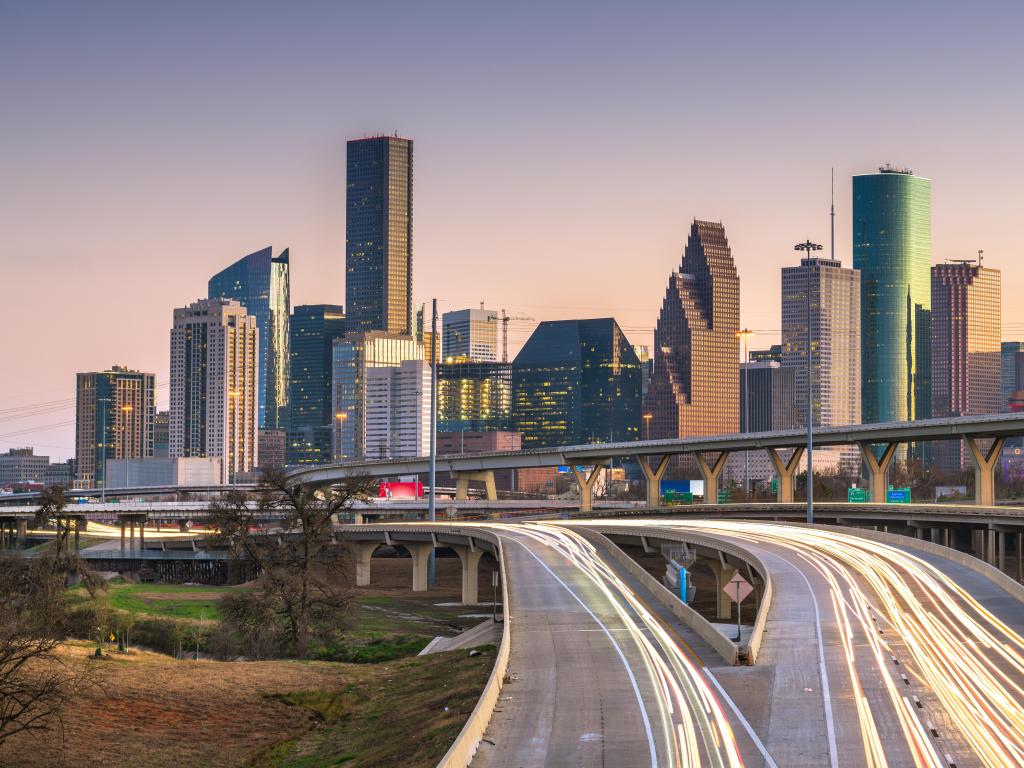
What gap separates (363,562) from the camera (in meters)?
122

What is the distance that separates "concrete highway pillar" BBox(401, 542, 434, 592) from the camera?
113m

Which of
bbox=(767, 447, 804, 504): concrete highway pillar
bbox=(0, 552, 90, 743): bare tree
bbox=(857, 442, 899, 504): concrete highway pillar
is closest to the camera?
bbox=(0, 552, 90, 743): bare tree

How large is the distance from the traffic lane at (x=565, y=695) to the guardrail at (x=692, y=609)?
8.01 feet

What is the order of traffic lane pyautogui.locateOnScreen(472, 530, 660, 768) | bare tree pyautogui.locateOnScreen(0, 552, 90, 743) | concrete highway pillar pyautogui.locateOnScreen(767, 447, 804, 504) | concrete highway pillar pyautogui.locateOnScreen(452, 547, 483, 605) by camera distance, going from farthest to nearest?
concrete highway pillar pyautogui.locateOnScreen(767, 447, 804, 504) < concrete highway pillar pyautogui.locateOnScreen(452, 547, 483, 605) < bare tree pyautogui.locateOnScreen(0, 552, 90, 743) < traffic lane pyautogui.locateOnScreen(472, 530, 660, 768)

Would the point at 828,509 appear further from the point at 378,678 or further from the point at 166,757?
the point at 166,757

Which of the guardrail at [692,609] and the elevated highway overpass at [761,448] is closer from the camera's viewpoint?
the guardrail at [692,609]

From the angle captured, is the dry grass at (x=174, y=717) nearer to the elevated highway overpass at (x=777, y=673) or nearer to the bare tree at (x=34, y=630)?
the bare tree at (x=34, y=630)

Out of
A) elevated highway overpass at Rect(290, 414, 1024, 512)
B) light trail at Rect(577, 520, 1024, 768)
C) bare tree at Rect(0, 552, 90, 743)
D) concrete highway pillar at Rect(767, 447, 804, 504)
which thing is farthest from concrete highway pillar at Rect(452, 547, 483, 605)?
concrete highway pillar at Rect(767, 447, 804, 504)

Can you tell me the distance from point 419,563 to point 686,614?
223 feet

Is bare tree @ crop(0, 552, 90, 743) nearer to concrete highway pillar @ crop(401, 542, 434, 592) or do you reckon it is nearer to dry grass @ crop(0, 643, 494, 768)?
dry grass @ crop(0, 643, 494, 768)

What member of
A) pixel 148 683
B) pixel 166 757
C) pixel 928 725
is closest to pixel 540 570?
pixel 148 683

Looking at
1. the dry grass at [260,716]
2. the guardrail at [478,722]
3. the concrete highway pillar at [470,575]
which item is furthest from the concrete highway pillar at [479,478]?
the guardrail at [478,722]

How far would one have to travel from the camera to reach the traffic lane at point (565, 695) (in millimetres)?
29234

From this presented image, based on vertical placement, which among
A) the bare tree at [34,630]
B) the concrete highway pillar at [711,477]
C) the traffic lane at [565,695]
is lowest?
the bare tree at [34,630]
